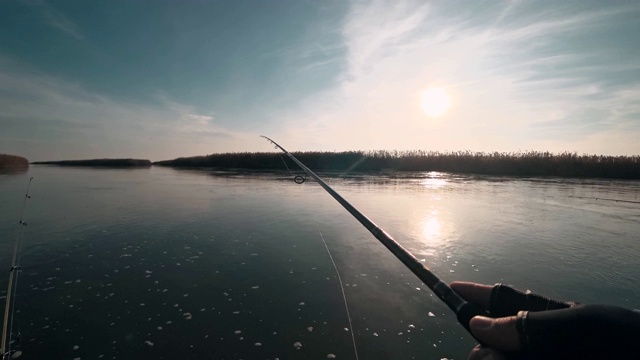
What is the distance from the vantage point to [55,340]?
3018mm

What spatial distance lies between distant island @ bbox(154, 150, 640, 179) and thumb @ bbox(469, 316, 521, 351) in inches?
1025

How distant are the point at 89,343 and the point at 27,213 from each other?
27.2ft

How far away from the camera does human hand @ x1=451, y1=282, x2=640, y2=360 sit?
1158mm

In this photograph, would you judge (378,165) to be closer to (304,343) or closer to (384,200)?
(384,200)

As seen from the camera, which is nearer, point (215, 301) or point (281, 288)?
point (215, 301)

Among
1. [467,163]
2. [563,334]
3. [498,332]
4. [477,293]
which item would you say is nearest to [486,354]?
[498,332]

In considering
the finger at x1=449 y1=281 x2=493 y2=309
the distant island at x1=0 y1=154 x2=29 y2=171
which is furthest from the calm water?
the distant island at x1=0 y1=154 x2=29 y2=171

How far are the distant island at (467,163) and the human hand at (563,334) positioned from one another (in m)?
26.1

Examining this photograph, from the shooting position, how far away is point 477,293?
1949mm

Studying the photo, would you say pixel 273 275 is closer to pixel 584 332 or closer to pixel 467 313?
pixel 467 313

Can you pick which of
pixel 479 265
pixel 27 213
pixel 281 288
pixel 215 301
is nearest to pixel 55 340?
pixel 215 301

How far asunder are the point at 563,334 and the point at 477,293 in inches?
28.1

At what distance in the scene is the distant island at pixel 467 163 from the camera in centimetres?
2800

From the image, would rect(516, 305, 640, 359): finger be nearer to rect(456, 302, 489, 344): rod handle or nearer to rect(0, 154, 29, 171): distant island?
rect(456, 302, 489, 344): rod handle
